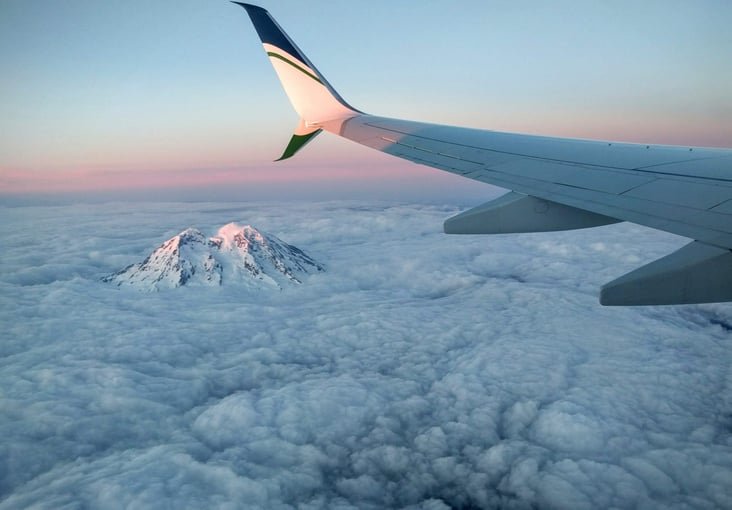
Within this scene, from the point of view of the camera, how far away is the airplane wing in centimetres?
307

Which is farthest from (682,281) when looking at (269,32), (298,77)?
(269,32)

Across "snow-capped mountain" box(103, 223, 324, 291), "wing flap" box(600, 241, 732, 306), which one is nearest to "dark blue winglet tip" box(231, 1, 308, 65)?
"wing flap" box(600, 241, 732, 306)

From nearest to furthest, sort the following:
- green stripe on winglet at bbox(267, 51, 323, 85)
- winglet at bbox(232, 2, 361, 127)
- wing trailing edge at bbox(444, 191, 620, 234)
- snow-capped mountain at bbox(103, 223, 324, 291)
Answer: wing trailing edge at bbox(444, 191, 620, 234)
winglet at bbox(232, 2, 361, 127)
green stripe on winglet at bbox(267, 51, 323, 85)
snow-capped mountain at bbox(103, 223, 324, 291)

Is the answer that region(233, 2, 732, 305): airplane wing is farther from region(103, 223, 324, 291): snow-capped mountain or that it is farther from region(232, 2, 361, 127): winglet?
region(103, 223, 324, 291): snow-capped mountain

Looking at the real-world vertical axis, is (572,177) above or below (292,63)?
below

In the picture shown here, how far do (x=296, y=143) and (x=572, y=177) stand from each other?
5788 millimetres

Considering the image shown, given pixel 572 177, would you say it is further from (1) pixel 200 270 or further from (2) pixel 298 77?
(1) pixel 200 270

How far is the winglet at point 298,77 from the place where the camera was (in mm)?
7832

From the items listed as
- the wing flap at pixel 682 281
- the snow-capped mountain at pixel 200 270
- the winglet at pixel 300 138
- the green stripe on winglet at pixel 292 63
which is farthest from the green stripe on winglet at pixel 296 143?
the snow-capped mountain at pixel 200 270

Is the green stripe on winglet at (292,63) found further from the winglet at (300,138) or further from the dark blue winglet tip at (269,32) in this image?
the winglet at (300,138)

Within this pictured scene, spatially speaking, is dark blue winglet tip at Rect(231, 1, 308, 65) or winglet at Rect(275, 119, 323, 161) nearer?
dark blue winglet tip at Rect(231, 1, 308, 65)

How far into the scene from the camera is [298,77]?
337 inches

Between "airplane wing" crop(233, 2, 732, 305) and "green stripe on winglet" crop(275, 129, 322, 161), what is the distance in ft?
0.07

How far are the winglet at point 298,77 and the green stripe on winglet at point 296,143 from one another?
0.42 m
